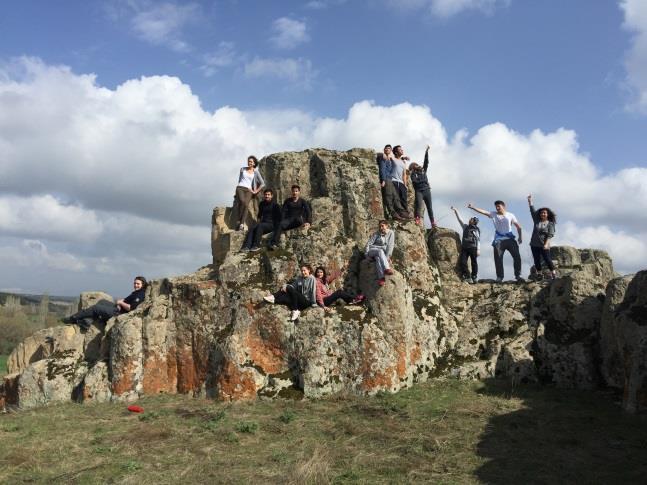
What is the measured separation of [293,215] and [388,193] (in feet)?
14.3

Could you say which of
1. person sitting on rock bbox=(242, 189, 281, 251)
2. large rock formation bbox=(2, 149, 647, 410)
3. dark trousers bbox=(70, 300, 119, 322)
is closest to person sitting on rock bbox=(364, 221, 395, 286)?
large rock formation bbox=(2, 149, 647, 410)

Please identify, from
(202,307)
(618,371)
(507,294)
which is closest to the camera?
(618,371)

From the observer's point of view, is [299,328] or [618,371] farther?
[299,328]

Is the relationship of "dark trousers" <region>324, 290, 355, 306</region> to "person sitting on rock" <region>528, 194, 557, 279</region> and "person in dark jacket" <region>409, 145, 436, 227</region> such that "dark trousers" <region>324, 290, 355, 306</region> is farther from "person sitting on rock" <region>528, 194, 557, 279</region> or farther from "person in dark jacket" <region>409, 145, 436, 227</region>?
"person sitting on rock" <region>528, 194, 557, 279</region>

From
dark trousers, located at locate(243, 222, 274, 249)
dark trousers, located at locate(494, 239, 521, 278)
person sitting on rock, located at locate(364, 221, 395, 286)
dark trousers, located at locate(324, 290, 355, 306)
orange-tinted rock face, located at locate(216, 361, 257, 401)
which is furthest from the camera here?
dark trousers, located at locate(494, 239, 521, 278)

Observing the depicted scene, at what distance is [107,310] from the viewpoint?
20484 millimetres

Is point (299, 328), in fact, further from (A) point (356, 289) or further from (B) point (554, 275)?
(B) point (554, 275)

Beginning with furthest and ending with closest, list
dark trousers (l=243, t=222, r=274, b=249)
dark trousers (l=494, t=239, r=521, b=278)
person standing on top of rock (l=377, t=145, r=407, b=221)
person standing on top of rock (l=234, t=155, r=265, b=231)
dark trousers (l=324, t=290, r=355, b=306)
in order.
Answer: person standing on top of rock (l=234, t=155, r=265, b=231) < person standing on top of rock (l=377, t=145, r=407, b=221) < dark trousers (l=494, t=239, r=521, b=278) < dark trousers (l=243, t=222, r=274, b=249) < dark trousers (l=324, t=290, r=355, b=306)

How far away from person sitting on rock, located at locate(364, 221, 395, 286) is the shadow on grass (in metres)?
4.84

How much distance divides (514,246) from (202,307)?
1230cm

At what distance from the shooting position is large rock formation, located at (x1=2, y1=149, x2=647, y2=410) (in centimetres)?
1566

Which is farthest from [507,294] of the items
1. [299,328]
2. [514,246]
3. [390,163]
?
[299,328]

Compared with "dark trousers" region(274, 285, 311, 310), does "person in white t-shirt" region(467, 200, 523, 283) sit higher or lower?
higher

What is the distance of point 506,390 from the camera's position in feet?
50.7
